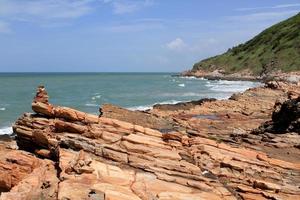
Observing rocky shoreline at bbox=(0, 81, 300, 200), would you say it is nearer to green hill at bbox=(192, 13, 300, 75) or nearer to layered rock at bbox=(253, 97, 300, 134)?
layered rock at bbox=(253, 97, 300, 134)

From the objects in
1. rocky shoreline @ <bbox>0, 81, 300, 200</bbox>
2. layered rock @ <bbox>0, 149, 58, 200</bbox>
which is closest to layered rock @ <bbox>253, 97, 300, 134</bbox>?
rocky shoreline @ <bbox>0, 81, 300, 200</bbox>

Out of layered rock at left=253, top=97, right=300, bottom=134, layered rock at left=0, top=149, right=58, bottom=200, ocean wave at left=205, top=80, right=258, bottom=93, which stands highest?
layered rock at left=253, top=97, right=300, bottom=134

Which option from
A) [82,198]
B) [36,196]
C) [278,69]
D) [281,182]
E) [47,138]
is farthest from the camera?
[278,69]

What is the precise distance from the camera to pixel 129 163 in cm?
2064

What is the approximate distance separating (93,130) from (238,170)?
7.03 m

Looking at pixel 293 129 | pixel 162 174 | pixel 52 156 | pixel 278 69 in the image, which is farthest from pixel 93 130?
pixel 278 69

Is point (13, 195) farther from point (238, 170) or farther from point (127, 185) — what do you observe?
point (238, 170)

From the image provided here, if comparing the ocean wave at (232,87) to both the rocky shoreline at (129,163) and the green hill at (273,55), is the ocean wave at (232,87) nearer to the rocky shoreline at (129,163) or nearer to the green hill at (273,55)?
the green hill at (273,55)

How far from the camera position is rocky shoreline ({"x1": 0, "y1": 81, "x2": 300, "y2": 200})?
18344 mm

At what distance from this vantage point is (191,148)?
24297mm

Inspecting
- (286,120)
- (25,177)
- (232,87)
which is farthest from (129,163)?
Answer: (232,87)

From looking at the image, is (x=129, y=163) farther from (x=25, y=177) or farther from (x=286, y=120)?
(x=286, y=120)

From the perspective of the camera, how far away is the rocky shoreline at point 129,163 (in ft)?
60.2

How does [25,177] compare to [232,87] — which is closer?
[25,177]
